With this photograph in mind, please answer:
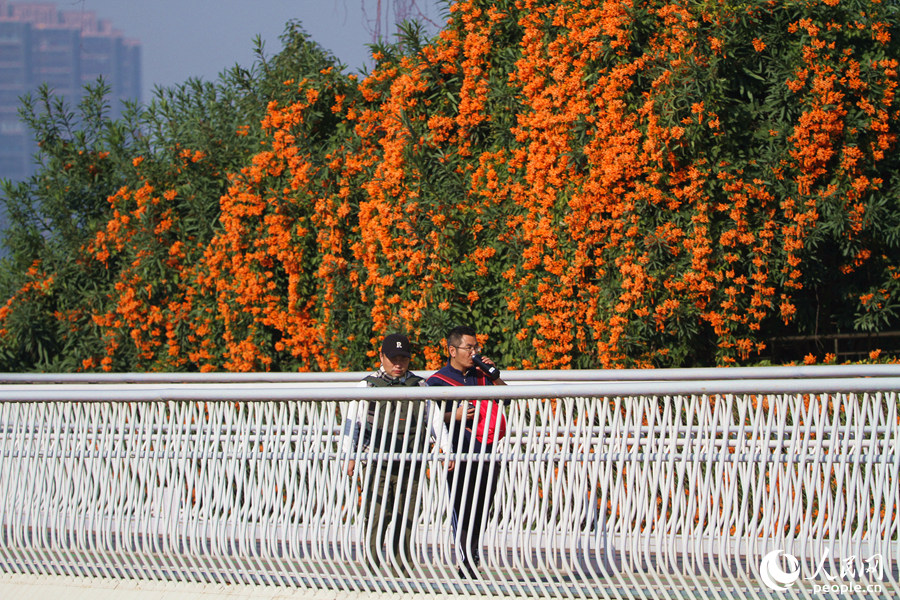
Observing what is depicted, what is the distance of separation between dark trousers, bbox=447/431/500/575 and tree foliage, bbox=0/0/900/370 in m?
2.70

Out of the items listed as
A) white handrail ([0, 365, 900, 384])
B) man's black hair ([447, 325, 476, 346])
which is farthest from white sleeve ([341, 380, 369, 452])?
white handrail ([0, 365, 900, 384])

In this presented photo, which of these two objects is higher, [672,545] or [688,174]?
[688,174]

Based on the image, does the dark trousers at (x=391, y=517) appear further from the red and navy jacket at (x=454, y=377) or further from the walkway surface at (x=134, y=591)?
the red and navy jacket at (x=454, y=377)

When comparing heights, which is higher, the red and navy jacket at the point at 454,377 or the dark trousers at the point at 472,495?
the red and navy jacket at the point at 454,377

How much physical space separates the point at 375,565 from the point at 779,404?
209 centimetres

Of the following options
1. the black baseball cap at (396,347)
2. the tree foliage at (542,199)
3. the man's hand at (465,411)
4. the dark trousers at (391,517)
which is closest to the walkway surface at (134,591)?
the dark trousers at (391,517)

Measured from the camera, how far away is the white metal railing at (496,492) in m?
4.03

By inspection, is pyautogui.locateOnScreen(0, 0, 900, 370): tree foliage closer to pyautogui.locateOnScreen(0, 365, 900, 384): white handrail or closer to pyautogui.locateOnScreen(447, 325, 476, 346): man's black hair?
pyautogui.locateOnScreen(0, 365, 900, 384): white handrail

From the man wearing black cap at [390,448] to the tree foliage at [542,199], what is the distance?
278 centimetres

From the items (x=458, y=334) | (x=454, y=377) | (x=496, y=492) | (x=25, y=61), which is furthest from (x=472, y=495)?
(x=25, y=61)

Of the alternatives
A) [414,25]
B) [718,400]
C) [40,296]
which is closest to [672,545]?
[718,400]

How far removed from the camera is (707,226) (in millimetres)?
6828

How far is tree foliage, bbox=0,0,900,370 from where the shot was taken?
6.96m

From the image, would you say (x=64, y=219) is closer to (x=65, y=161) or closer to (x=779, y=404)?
(x=65, y=161)
